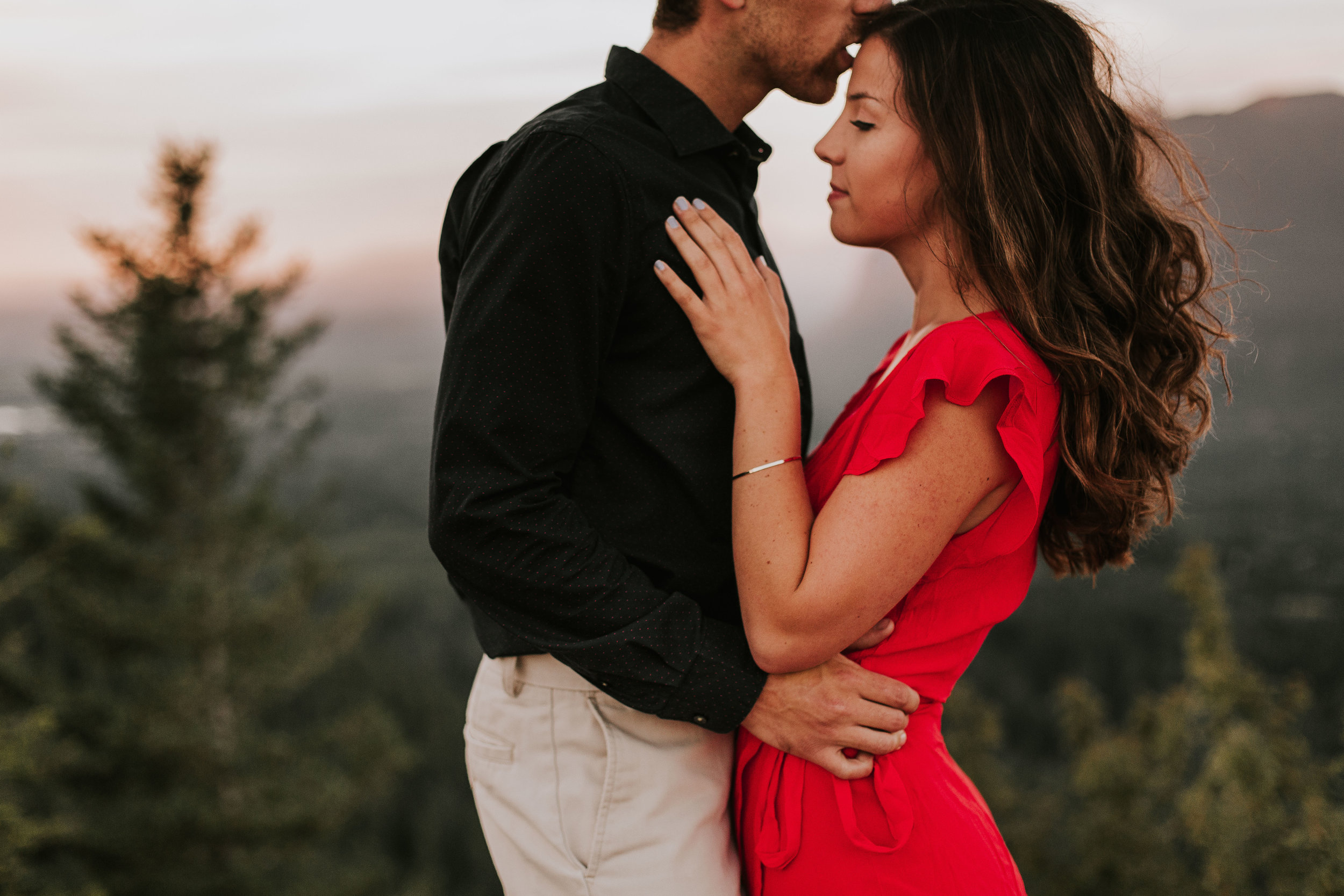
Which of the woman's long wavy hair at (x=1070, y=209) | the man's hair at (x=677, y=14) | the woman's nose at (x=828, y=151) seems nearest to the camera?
the woman's long wavy hair at (x=1070, y=209)

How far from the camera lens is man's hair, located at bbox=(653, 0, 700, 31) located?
1.82m

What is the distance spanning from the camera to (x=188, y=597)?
1686cm

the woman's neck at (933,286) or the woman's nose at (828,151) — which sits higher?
the woman's nose at (828,151)

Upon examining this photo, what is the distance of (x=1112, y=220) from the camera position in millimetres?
1590

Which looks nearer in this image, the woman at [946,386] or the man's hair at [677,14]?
the woman at [946,386]

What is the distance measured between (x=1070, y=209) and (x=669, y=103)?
2.34 ft

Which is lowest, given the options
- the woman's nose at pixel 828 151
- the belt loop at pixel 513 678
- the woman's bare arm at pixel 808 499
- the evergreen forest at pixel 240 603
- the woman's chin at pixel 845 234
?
the evergreen forest at pixel 240 603

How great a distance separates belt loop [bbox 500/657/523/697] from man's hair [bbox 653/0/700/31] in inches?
47.9

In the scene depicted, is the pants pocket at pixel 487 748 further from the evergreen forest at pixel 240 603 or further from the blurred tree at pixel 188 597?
the blurred tree at pixel 188 597

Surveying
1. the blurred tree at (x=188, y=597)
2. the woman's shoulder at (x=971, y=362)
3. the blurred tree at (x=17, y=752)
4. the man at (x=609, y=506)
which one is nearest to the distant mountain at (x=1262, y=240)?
the woman's shoulder at (x=971, y=362)

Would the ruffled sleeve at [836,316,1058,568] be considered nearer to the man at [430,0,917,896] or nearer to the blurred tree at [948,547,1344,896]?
the man at [430,0,917,896]

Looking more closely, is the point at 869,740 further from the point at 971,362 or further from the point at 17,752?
the point at 17,752

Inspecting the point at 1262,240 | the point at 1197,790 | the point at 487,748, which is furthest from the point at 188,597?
the point at 1262,240

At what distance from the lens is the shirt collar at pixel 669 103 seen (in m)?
1.72
